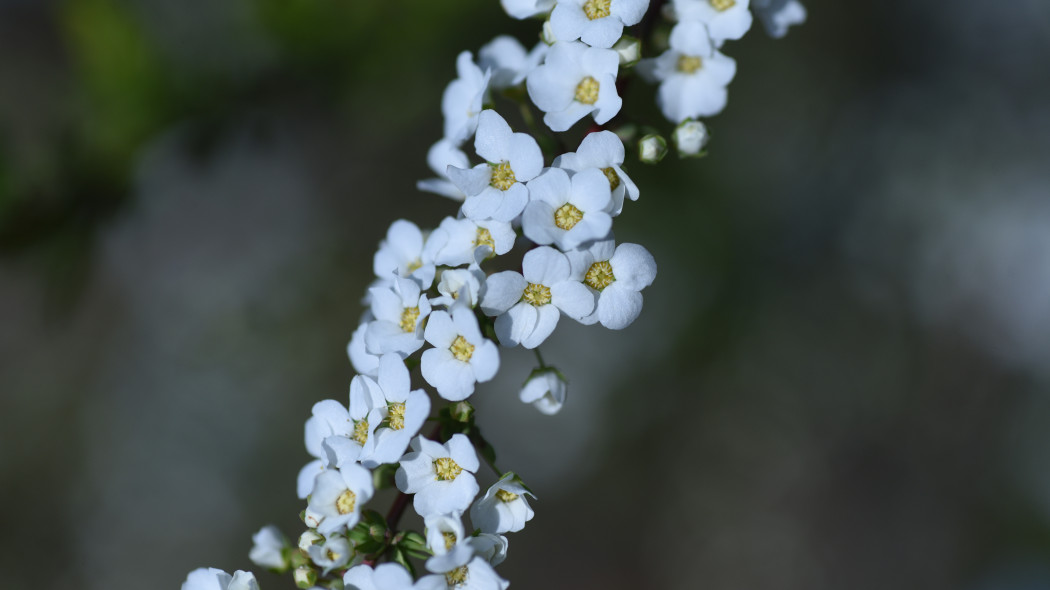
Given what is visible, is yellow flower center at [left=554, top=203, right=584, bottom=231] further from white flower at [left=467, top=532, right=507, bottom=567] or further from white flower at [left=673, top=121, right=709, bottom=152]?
white flower at [left=467, top=532, right=507, bottom=567]

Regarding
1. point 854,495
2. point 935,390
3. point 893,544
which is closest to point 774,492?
point 854,495

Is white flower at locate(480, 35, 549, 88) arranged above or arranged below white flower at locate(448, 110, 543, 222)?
above

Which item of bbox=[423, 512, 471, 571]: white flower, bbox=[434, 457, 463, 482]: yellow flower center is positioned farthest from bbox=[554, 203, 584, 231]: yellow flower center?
bbox=[423, 512, 471, 571]: white flower

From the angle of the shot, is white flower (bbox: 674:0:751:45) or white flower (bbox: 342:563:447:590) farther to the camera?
white flower (bbox: 674:0:751:45)

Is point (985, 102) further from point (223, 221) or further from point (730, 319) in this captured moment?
point (223, 221)

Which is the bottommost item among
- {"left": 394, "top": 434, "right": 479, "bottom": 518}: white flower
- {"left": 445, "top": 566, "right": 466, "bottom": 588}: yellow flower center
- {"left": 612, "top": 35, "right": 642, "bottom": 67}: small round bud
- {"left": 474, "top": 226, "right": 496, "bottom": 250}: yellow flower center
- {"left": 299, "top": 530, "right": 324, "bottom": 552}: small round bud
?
{"left": 445, "top": 566, "right": 466, "bottom": 588}: yellow flower center

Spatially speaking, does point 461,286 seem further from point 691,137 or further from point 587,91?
point 691,137
